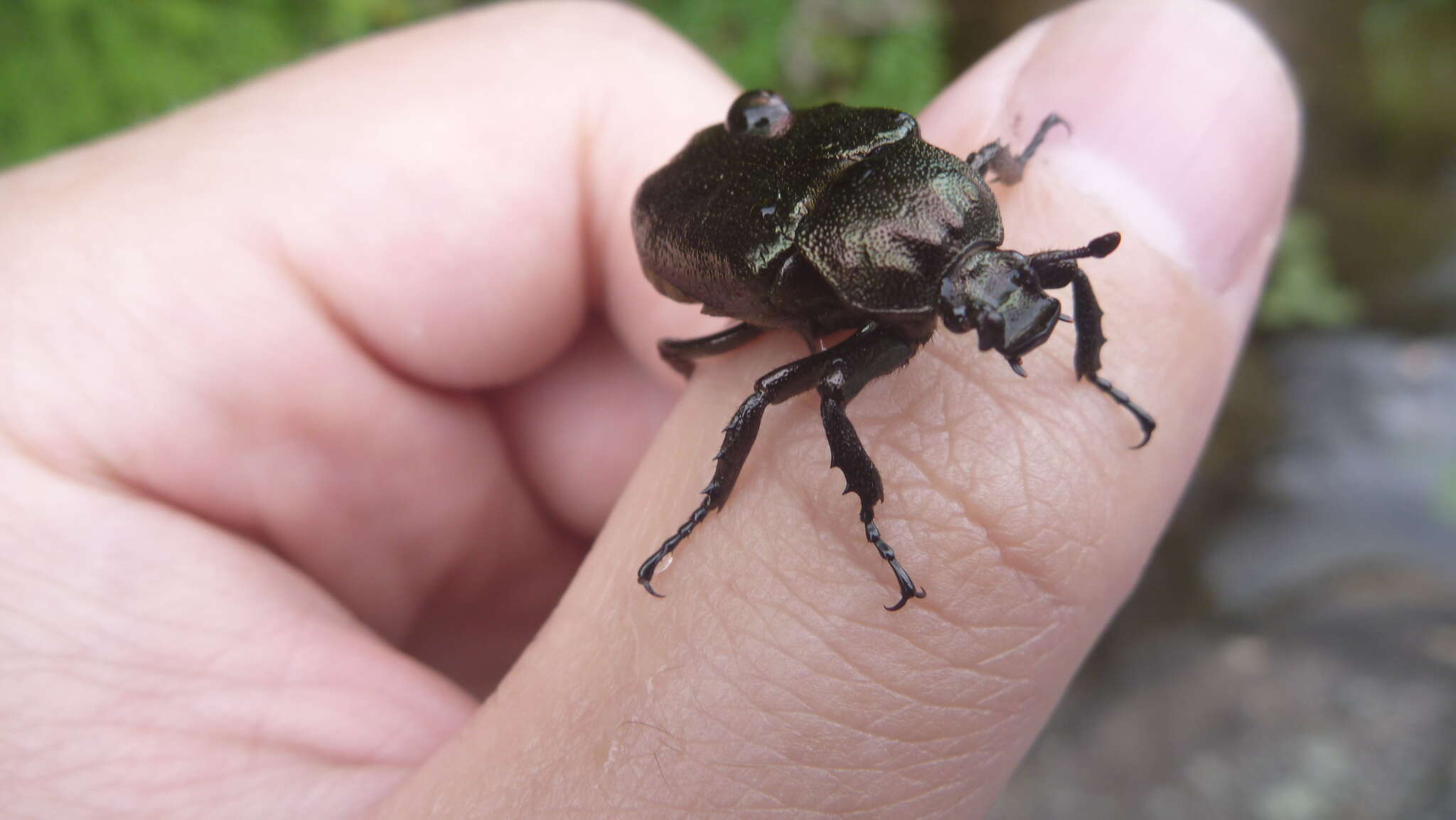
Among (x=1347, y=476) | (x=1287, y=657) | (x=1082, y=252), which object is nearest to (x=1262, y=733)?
(x=1287, y=657)

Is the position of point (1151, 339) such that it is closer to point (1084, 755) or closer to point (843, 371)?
point (843, 371)

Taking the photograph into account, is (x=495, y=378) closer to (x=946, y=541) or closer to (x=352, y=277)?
(x=352, y=277)

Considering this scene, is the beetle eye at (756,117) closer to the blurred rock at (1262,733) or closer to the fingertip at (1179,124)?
the fingertip at (1179,124)

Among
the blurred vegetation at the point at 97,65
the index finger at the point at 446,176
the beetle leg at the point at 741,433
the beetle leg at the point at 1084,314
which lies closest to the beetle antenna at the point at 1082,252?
the beetle leg at the point at 1084,314

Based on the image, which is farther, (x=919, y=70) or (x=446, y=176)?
(x=919, y=70)

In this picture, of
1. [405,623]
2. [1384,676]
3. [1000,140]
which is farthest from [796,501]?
[1384,676]

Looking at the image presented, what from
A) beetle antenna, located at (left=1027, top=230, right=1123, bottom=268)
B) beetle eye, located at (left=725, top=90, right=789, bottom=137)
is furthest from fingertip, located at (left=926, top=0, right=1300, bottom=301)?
beetle eye, located at (left=725, top=90, right=789, bottom=137)
